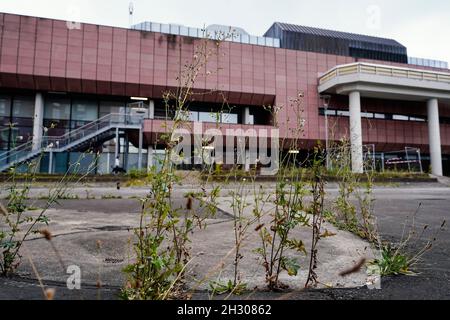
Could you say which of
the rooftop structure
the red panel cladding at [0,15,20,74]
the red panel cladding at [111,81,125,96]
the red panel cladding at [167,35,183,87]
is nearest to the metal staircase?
the red panel cladding at [111,81,125,96]

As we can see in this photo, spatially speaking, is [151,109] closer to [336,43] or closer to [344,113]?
[344,113]

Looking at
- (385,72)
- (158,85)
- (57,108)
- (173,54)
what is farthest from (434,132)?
(57,108)

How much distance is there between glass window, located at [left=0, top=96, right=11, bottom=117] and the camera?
1030 inches

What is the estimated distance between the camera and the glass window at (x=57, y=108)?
27.2 meters

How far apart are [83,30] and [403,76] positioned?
2835 cm

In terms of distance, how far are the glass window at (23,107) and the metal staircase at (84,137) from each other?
16.1 ft

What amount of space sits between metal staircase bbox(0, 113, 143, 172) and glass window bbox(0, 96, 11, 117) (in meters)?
4.95

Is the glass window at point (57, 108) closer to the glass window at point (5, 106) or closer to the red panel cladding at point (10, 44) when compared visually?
the glass window at point (5, 106)

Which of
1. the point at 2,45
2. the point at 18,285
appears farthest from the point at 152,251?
the point at 2,45

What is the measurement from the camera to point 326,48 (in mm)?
36500

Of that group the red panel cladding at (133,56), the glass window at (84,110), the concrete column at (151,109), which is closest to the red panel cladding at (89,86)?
the glass window at (84,110)

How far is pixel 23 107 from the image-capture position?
26625mm

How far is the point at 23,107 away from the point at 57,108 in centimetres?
264
